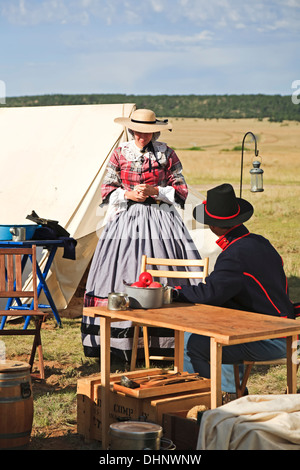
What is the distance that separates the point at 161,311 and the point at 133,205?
1988mm

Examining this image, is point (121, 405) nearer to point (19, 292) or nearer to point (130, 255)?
point (19, 292)

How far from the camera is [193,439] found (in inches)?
135

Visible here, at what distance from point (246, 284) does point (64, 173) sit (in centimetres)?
398

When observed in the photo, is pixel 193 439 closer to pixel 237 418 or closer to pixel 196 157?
pixel 237 418

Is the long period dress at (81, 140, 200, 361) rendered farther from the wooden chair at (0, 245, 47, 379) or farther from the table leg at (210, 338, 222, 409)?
the table leg at (210, 338, 222, 409)

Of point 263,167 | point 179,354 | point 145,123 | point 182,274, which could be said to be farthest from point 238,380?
point 263,167

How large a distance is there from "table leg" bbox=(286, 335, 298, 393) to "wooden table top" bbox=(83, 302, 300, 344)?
12 centimetres

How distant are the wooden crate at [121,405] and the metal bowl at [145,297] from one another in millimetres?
448

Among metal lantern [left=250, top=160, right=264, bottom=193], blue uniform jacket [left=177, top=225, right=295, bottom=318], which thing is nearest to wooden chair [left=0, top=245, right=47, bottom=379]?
blue uniform jacket [left=177, top=225, right=295, bottom=318]

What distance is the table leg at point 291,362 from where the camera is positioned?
362 centimetres

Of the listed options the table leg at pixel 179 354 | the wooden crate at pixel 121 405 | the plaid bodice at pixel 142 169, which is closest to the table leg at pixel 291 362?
the wooden crate at pixel 121 405

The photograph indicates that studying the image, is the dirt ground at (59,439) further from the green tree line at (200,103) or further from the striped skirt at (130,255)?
the green tree line at (200,103)
